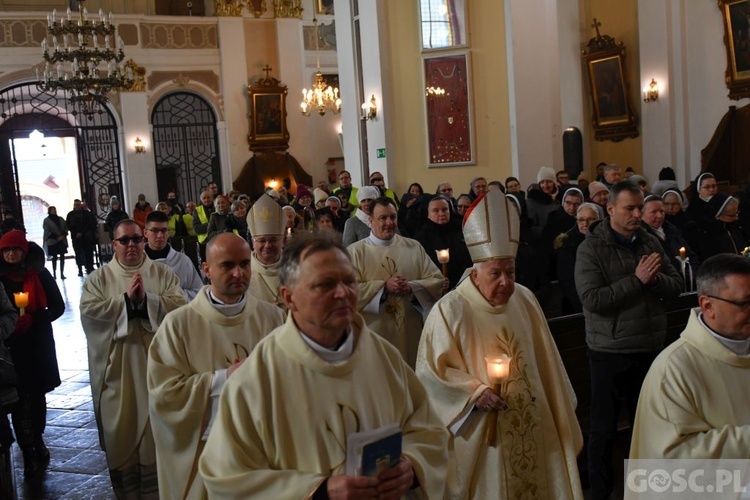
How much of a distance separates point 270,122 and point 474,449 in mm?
19847

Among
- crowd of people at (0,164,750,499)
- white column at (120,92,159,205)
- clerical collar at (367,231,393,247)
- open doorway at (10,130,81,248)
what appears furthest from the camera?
open doorway at (10,130,81,248)

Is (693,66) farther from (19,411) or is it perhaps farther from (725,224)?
(19,411)

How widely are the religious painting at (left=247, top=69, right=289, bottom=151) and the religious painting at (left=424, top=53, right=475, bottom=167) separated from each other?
28.6 ft

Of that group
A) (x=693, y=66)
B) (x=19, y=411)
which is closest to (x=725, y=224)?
(x=19, y=411)

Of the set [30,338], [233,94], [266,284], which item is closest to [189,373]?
[266,284]

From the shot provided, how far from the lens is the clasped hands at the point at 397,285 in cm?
593

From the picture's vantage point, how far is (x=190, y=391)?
3684mm

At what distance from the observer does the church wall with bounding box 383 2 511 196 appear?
14742mm

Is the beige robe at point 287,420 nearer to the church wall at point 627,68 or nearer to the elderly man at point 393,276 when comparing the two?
the elderly man at point 393,276

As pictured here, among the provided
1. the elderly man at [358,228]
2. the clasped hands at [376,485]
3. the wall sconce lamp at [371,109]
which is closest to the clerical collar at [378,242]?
the elderly man at [358,228]

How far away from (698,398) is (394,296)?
3455 mm

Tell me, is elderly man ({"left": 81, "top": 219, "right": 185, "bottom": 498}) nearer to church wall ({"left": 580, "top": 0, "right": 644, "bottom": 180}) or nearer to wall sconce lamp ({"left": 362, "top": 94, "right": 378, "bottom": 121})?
wall sconce lamp ({"left": 362, "top": 94, "right": 378, "bottom": 121})

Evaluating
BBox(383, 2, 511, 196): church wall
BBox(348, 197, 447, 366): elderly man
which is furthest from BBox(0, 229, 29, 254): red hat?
BBox(383, 2, 511, 196): church wall

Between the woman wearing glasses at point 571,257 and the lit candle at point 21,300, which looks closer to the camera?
the lit candle at point 21,300
